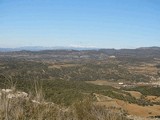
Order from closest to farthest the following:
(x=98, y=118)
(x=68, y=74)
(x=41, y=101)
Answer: (x=98, y=118), (x=41, y=101), (x=68, y=74)

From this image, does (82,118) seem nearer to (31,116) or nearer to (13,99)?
(31,116)

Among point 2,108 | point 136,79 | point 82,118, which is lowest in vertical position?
point 136,79

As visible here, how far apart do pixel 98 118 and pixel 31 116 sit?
1272 millimetres

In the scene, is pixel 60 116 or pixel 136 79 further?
pixel 136 79

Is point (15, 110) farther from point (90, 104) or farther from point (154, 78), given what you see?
point (154, 78)

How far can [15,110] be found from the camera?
5.26m

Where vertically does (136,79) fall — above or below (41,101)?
below

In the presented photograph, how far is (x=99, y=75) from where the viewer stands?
144 meters

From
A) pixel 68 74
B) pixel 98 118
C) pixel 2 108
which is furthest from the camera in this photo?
pixel 68 74

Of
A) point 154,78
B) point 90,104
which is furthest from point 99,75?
point 90,104

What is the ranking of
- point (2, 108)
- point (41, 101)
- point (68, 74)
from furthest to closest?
point (68, 74)
point (41, 101)
point (2, 108)

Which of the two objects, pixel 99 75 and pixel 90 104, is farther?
pixel 99 75

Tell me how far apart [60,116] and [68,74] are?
13249cm

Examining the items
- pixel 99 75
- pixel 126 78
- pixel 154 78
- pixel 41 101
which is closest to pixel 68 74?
pixel 99 75
